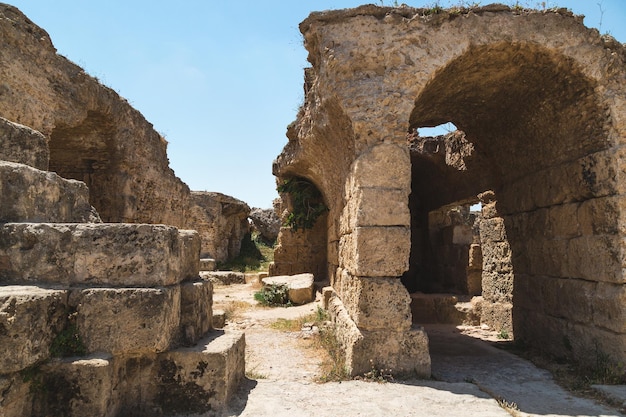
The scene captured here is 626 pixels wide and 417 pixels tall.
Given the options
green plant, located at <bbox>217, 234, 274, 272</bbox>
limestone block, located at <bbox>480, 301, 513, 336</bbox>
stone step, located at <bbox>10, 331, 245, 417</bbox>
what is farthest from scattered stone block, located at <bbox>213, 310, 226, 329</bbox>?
green plant, located at <bbox>217, 234, 274, 272</bbox>

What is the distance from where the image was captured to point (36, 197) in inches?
120

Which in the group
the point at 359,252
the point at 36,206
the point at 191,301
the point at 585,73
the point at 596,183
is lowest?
the point at 191,301

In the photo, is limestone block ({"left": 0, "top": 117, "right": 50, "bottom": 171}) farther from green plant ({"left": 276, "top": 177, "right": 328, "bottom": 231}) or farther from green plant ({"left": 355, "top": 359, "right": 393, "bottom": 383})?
green plant ({"left": 276, "top": 177, "right": 328, "bottom": 231})

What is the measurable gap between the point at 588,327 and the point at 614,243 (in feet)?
3.19

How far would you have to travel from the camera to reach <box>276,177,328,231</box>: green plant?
9.59 m

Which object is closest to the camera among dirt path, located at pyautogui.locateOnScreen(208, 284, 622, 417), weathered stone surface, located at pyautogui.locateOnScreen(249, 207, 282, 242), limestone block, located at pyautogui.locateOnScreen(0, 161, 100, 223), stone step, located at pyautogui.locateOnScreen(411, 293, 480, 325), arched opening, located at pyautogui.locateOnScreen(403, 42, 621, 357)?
limestone block, located at pyautogui.locateOnScreen(0, 161, 100, 223)

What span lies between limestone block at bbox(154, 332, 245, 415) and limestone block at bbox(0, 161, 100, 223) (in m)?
1.36

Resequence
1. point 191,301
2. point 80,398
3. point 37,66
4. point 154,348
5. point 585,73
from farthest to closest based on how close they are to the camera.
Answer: point 37,66 < point 585,73 < point 191,301 < point 154,348 < point 80,398

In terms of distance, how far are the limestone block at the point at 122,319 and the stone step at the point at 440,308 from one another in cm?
711

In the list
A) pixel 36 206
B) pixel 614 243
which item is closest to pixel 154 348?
pixel 36 206

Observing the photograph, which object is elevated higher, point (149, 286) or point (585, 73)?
point (585, 73)

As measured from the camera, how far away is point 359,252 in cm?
406

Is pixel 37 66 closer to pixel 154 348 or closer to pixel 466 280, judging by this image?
pixel 154 348

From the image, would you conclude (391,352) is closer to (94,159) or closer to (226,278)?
(94,159)
